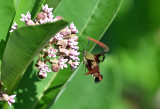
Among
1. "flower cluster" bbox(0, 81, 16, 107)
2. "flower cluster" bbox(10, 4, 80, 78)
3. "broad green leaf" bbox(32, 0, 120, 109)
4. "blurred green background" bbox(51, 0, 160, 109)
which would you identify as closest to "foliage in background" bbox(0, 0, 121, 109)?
"broad green leaf" bbox(32, 0, 120, 109)

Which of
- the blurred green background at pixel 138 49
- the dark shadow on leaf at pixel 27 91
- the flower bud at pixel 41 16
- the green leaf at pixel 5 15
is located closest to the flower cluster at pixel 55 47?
the flower bud at pixel 41 16

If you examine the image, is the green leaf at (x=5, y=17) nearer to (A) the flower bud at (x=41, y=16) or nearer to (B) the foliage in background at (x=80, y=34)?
(A) the flower bud at (x=41, y=16)

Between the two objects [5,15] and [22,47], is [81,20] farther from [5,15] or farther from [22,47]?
[22,47]

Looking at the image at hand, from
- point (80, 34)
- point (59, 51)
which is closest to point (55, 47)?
point (59, 51)

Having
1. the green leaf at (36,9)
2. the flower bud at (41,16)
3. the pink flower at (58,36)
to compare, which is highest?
the green leaf at (36,9)

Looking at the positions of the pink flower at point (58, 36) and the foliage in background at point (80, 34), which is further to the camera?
the foliage in background at point (80, 34)

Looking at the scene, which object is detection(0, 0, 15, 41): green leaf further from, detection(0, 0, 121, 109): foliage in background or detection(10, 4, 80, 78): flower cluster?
detection(0, 0, 121, 109): foliage in background
